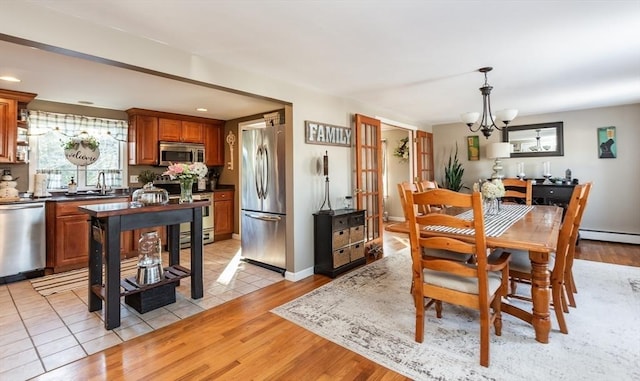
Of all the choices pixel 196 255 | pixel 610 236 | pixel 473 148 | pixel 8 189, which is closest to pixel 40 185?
pixel 8 189

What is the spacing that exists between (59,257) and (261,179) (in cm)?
263

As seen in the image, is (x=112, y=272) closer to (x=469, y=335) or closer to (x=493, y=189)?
(x=469, y=335)

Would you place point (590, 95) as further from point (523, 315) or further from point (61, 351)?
point (61, 351)


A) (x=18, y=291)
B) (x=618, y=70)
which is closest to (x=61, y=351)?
(x=18, y=291)

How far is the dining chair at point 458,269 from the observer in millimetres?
1819

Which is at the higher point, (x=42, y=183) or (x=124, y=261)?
(x=42, y=183)

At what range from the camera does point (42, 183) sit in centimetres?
397

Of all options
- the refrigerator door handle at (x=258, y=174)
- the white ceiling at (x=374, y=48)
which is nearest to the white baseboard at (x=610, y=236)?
the white ceiling at (x=374, y=48)

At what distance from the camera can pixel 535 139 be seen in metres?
5.71

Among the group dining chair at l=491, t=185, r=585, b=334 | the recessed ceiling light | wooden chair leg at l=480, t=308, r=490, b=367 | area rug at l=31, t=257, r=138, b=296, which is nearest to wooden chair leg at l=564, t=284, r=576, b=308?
dining chair at l=491, t=185, r=585, b=334

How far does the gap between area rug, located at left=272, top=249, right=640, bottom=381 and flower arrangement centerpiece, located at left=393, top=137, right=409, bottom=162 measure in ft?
13.7

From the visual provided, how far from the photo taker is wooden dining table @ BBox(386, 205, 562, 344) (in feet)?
5.95

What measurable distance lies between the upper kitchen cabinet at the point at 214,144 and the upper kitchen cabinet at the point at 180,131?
4.7 inches

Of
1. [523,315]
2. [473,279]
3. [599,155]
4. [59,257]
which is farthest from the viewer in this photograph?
[599,155]
